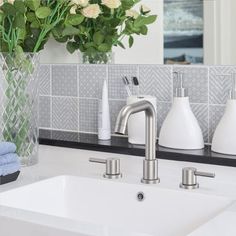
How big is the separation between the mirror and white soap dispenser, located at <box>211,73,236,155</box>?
0.12 m

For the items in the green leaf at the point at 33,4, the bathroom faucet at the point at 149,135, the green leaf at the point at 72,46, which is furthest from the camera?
the green leaf at the point at 72,46

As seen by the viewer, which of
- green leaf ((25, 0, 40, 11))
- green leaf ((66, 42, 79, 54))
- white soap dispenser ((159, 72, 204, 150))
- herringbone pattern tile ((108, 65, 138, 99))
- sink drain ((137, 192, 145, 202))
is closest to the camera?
sink drain ((137, 192, 145, 202))

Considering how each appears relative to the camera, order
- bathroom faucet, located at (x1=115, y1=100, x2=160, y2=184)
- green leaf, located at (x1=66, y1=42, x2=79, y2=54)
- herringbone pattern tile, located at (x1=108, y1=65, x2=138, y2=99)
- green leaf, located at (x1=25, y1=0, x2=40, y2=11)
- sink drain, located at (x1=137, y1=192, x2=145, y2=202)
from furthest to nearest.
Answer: green leaf, located at (x1=66, y1=42, x2=79, y2=54), herringbone pattern tile, located at (x1=108, y1=65, x2=138, y2=99), green leaf, located at (x1=25, y1=0, x2=40, y2=11), sink drain, located at (x1=137, y1=192, x2=145, y2=202), bathroom faucet, located at (x1=115, y1=100, x2=160, y2=184)

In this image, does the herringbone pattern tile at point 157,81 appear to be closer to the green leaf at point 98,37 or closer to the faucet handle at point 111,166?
the green leaf at point 98,37

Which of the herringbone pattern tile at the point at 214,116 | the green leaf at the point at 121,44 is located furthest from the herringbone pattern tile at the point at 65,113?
the herringbone pattern tile at the point at 214,116

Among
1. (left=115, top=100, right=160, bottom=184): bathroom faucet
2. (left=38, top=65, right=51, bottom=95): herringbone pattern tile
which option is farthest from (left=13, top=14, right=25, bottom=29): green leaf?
(left=115, top=100, right=160, bottom=184): bathroom faucet

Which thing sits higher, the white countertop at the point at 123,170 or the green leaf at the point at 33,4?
the green leaf at the point at 33,4

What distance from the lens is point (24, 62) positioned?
1.59 m

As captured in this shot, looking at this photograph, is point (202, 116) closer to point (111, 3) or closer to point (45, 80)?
point (111, 3)

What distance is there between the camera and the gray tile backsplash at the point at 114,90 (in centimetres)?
153

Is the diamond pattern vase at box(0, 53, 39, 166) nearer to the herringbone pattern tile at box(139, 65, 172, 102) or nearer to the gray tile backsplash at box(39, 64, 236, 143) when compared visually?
the gray tile backsplash at box(39, 64, 236, 143)

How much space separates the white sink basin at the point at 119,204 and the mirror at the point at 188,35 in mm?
407

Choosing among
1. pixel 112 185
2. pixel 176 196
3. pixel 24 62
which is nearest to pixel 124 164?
pixel 112 185

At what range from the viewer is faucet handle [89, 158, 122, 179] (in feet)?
4.70
